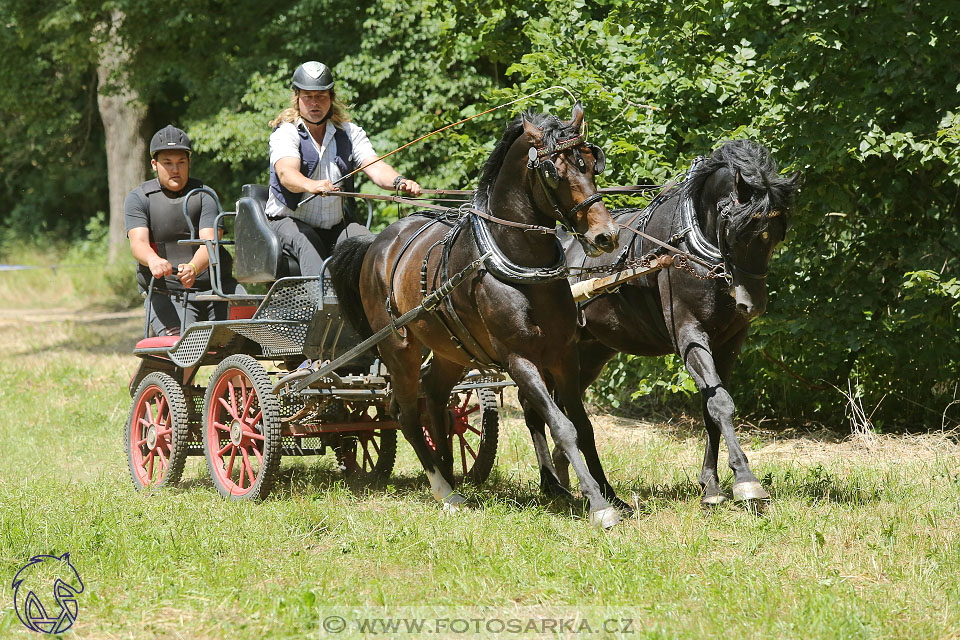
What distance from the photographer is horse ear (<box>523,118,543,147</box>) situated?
16.9 ft

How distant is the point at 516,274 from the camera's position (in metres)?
5.27

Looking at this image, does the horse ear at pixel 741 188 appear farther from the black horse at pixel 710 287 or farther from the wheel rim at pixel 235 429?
the wheel rim at pixel 235 429

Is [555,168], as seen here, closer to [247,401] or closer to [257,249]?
[257,249]

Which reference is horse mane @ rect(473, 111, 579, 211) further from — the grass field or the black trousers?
the grass field

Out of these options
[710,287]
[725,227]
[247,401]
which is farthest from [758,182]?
[247,401]

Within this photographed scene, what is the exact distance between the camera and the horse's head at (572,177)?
4.96 meters

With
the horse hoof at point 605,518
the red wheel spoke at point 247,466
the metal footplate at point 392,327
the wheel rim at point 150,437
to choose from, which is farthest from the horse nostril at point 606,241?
the wheel rim at point 150,437

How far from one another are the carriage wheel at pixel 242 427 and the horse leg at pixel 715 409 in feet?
8.10

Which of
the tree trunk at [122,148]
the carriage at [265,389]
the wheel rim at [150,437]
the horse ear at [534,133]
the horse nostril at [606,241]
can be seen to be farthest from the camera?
the tree trunk at [122,148]

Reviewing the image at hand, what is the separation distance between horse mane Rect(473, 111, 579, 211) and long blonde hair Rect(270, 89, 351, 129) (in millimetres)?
1605

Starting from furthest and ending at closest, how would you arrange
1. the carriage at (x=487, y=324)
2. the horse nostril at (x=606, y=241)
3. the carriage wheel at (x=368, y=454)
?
the carriage wheel at (x=368, y=454) < the carriage at (x=487, y=324) < the horse nostril at (x=606, y=241)

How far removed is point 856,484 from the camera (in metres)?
6.24

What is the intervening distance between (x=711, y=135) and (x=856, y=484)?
10.3 ft

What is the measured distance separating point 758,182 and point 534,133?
47.6 inches
